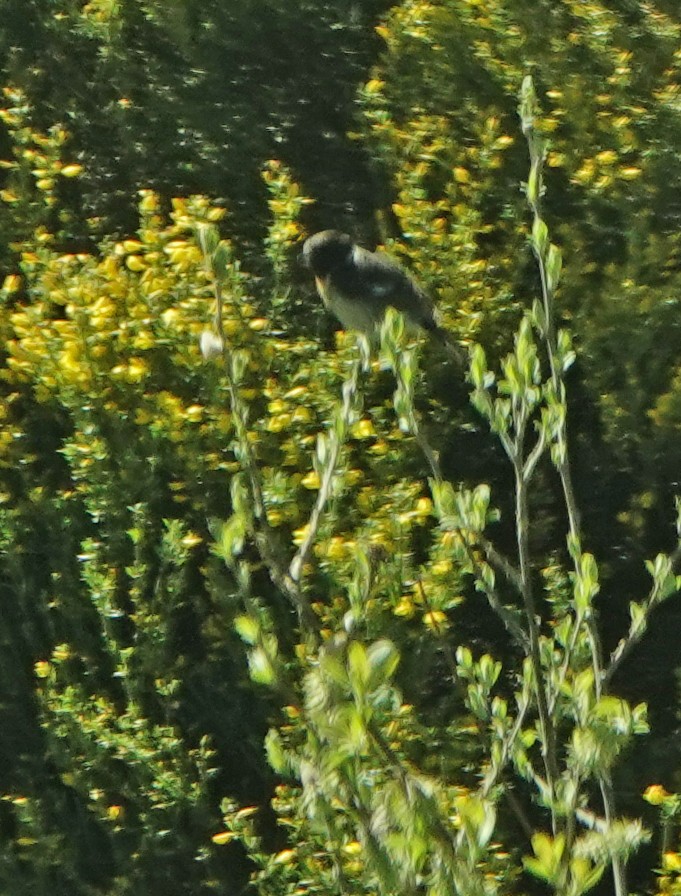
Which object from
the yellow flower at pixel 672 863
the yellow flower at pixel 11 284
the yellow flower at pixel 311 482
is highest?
the yellow flower at pixel 11 284

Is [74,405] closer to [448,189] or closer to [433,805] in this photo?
[448,189]

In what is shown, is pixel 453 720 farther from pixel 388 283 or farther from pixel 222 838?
pixel 388 283

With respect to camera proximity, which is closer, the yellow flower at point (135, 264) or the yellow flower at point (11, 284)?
the yellow flower at point (135, 264)

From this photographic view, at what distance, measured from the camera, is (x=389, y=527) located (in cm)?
329

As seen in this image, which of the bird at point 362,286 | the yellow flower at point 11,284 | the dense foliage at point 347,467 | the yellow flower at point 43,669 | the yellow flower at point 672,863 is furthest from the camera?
the yellow flower at point 11,284

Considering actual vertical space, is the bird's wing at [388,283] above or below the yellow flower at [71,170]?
below

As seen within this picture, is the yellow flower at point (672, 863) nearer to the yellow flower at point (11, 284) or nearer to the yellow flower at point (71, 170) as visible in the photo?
the yellow flower at point (11, 284)

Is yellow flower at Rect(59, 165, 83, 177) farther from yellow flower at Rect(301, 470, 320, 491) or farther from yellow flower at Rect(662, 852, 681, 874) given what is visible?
yellow flower at Rect(662, 852, 681, 874)

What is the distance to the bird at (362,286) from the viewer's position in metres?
3.65

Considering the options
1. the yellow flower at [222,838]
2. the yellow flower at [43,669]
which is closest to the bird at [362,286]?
Answer: the yellow flower at [43,669]

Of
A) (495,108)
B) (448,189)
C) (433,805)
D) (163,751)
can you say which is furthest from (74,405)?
(433,805)

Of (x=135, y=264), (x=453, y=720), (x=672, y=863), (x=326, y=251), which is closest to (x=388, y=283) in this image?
(x=326, y=251)

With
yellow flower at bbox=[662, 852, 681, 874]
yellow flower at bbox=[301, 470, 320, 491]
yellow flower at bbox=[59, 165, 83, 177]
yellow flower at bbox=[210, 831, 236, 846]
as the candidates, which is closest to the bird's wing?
yellow flower at bbox=[301, 470, 320, 491]

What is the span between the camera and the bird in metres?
3.65
